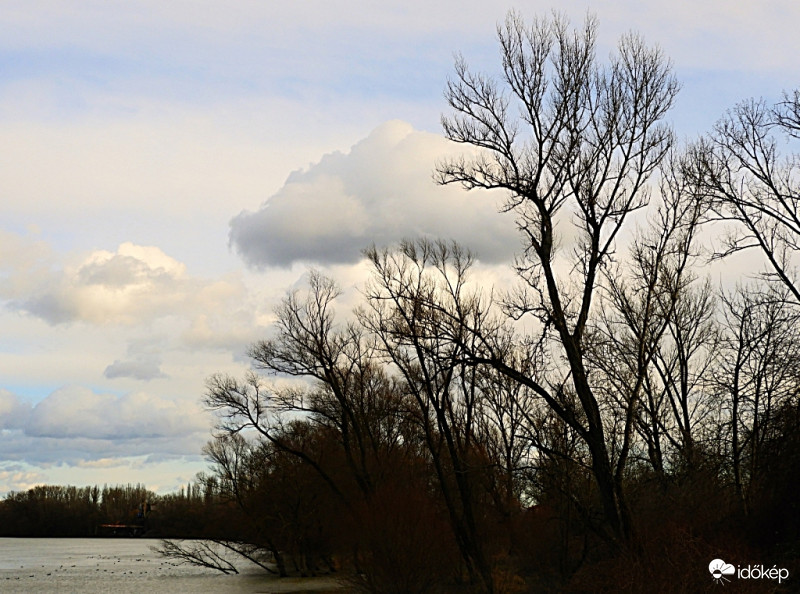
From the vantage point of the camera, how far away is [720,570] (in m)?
14.8

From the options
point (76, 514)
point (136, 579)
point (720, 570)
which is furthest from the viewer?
point (76, 514)

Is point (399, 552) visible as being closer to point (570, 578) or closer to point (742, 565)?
point (570, 578)

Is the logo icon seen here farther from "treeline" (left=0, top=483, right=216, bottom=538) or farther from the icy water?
"treeline" (left=0, top=483, right=216, bottom=538)

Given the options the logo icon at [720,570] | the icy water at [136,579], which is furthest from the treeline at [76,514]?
the logo icon at [720,570]

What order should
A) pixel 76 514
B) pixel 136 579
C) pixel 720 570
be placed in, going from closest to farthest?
pixel 720 570 < pixel 136 579 < pixel 76 514

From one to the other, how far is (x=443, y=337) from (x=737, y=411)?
12543 mm

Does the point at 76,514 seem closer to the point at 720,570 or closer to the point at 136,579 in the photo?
the point at 136,579

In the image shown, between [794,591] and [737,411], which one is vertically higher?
[737,411]

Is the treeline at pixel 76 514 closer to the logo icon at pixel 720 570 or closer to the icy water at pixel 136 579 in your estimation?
the icy water at pixel 136 579

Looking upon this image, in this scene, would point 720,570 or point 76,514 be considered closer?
point 720,570

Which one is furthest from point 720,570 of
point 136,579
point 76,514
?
point 76,514

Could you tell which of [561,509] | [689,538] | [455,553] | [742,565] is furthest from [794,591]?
[455,553]

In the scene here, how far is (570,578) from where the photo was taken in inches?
979

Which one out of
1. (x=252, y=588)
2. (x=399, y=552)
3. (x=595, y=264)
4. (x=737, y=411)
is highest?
(x=595, y=264)
